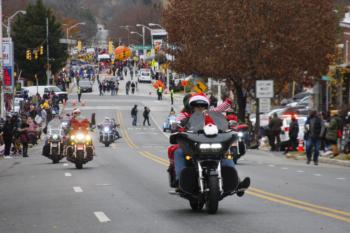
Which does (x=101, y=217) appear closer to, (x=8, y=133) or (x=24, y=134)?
(x=8, y=133)

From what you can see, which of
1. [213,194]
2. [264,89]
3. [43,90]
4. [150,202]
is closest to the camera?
[213,194]

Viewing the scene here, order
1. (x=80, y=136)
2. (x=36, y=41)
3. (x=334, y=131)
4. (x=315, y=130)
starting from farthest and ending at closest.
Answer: (x=36, y=41) < (x=334, y=131) < (x=315, y=130) < (x=80, y=136)

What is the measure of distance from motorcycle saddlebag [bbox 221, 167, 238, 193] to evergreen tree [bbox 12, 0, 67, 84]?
103811 mm

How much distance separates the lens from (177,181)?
623 inches

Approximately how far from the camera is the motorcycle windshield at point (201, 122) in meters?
15.5

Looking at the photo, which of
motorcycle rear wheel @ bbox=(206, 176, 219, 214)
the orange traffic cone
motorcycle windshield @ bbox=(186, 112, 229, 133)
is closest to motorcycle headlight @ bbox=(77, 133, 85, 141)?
the orange traffic cone

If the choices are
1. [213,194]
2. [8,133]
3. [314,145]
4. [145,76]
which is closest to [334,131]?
[314,145]

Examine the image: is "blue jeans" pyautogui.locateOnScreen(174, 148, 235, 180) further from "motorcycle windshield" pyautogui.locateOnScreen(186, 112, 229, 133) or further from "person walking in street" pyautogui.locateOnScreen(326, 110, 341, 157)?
"person walking in street" pyautogui.locateOnScreen(326, 110, 341, 157)

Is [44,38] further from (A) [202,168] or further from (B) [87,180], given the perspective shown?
(A) [202,168]

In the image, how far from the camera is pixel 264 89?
49188 millimetres

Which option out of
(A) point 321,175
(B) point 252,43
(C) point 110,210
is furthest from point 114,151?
(C) point 110,210

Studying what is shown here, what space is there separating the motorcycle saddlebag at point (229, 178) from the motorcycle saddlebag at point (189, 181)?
439mm

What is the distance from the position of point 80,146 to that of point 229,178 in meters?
15.1

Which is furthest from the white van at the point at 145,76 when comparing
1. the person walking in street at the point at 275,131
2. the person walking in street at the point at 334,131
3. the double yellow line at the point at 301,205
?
the double yellow line at the point at 301,205
